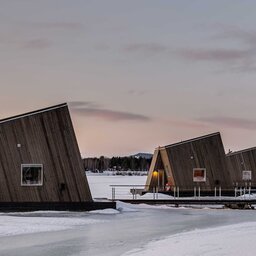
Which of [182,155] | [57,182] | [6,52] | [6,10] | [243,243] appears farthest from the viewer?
[182,155]

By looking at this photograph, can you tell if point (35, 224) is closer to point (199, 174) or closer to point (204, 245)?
point (204, 245)

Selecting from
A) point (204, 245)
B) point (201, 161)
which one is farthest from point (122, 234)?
point (201, 161)

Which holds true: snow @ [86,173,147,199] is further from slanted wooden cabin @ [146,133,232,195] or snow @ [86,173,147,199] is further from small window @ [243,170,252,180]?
small window @ [243,170,252,180]

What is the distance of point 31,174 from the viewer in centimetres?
2714

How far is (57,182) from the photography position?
27625 mm

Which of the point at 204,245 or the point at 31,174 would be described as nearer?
the point at 204,245

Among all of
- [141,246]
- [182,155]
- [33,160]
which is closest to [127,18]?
[33,160]

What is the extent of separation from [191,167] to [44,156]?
55.2 ft

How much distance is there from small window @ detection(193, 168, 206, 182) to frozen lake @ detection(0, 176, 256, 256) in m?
14.3

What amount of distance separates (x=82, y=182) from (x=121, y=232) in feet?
31.4

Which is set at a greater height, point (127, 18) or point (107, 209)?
point (127, 18)

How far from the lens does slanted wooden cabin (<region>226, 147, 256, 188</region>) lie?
160 ft

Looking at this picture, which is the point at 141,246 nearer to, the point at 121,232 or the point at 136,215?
the point at 121,232

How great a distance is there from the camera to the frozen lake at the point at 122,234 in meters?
13.8
